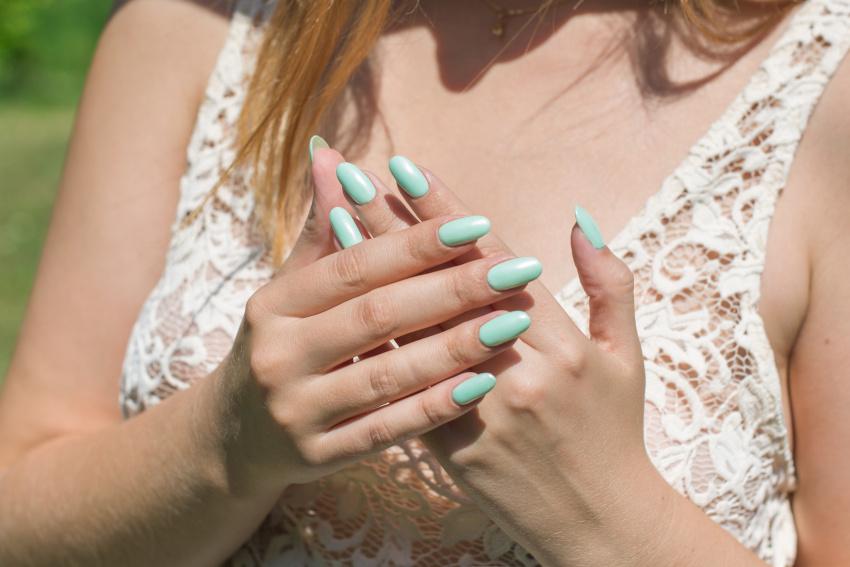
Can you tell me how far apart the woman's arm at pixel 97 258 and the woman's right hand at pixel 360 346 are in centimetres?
54

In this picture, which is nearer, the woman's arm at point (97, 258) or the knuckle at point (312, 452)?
the knuckle at point (312, 452)

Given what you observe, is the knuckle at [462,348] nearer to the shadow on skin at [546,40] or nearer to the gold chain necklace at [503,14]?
the shadow on skin at [546,40]

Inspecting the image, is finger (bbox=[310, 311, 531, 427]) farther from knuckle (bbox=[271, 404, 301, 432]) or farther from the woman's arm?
the woman's arm

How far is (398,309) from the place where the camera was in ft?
3.84

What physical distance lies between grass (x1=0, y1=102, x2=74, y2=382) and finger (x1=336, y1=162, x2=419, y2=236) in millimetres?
4440

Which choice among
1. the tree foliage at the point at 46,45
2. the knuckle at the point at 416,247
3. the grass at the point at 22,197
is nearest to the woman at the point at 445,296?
the knuckle at the point at 416,247

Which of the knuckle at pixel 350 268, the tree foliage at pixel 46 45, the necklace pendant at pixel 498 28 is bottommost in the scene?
the knuckle at pixel 350 268

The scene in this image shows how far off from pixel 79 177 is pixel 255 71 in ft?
1.17

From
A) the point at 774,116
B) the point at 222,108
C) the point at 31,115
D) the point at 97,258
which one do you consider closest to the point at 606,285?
the point at 774,116

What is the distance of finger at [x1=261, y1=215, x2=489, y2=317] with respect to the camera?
117 cm

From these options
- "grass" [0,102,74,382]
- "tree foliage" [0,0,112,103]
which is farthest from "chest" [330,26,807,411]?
"tree foliage" [0,0,112,103]

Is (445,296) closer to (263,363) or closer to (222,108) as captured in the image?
(263,363)

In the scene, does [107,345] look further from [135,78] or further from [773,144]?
[773,144]

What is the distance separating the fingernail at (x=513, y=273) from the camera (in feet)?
3.73
